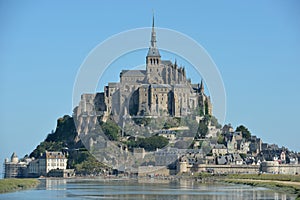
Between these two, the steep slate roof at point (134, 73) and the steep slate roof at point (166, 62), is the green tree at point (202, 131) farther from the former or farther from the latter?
the steep slate roof at point (166, 62)

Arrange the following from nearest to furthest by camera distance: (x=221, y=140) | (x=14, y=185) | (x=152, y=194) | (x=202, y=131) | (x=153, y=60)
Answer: (x=152, y=194) → (x=14, y=185) → (x=221, y=140) → (x=202, y=131) → (x=153, y=60)

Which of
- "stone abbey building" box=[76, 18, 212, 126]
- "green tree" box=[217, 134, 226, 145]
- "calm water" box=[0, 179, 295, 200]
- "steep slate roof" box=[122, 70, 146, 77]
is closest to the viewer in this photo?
"calm water" box=[0, 179, 295, 200]

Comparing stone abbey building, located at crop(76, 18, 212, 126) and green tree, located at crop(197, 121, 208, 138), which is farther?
stone abbey building, located at crop(76, 18, 212, 126)

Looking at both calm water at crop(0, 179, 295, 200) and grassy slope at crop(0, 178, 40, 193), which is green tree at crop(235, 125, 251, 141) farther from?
calm water at crop(0, 179, 295, 200)

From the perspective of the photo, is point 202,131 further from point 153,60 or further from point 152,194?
point 152,194

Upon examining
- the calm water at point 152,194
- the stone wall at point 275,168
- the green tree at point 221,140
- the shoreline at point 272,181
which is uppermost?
the green tree at point 221,140

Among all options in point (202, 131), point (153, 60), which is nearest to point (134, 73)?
point (153, 60)

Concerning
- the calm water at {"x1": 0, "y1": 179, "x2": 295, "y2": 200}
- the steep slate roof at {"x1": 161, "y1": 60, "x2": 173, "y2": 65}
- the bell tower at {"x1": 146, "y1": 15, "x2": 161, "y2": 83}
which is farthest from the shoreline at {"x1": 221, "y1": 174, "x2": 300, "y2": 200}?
the steep slate roof at {"x1": 161, "y1": 60, "x2": 173, "y2": 65}

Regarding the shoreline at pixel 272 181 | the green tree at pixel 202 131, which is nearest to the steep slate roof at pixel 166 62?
the green tree at pixel 202 131

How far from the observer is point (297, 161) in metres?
116

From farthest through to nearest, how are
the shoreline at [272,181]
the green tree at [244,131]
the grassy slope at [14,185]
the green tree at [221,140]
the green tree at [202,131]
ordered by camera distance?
the green tree at [244,131] → the green tree at [202,131] → the green tree at [221,140] → the grassy slope at [14,185] → the shoreline at [272,181]

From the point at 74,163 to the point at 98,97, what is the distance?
15346 millimetres

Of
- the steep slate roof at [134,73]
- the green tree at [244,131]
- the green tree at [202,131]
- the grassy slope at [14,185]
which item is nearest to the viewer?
the grassy slope at [14,185]

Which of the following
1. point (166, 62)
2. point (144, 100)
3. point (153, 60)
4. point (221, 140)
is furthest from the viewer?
point (166, 62)
